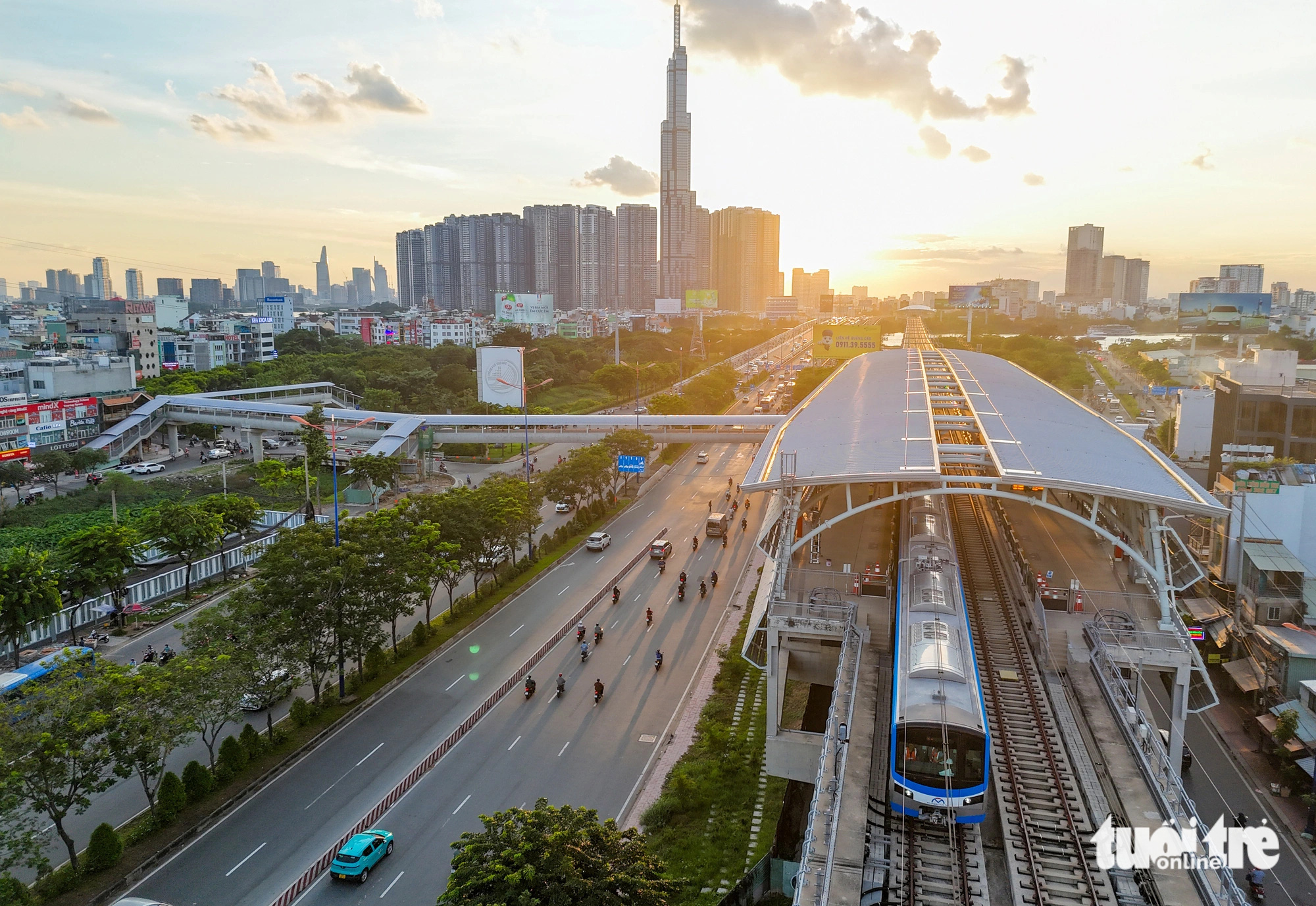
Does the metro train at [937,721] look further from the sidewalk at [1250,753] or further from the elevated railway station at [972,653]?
the sidewalk at [1250,753]

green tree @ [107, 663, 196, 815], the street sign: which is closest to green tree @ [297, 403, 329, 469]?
the street sign

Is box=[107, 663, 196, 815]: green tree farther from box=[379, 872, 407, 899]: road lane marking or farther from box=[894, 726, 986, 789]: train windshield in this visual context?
box=[894, 726, 986, 789]: train windshield

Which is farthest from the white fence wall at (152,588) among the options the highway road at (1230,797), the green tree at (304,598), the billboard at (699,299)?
the billboard at (699,299)

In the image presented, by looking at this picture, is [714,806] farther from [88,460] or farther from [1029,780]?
[88,460]

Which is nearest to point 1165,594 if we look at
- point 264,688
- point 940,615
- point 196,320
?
point 940,615

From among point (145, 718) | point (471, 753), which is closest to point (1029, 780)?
point (471, 753)
